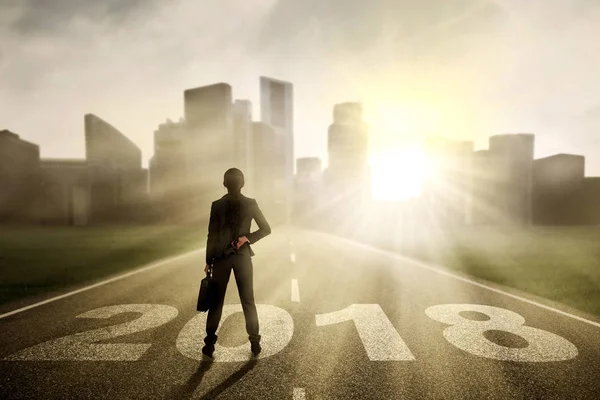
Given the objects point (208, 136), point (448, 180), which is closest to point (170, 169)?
point (208, 136)

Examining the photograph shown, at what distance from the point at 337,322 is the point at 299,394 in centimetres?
260

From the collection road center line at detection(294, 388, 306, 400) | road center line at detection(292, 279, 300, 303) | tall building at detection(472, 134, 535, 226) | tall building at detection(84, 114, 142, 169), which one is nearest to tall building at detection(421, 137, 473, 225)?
tall building at detection(472, 134, 535, 226)

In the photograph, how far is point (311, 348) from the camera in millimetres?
4848

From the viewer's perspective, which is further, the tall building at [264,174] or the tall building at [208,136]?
the tall building at [264,174]

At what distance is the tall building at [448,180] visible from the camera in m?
102

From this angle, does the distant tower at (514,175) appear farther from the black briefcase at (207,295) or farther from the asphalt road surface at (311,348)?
the black briefcase at (207,295)

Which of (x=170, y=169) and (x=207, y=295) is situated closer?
(x=207, y=295)

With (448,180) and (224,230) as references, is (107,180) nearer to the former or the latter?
(448,180)

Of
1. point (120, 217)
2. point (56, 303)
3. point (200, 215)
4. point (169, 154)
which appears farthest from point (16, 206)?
point (56, 303)

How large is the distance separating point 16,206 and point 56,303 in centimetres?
11598

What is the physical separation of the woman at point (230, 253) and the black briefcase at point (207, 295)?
5cm

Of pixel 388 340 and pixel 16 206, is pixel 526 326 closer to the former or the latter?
pixel 388 340

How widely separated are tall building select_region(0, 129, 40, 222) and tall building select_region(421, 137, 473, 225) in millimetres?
108611

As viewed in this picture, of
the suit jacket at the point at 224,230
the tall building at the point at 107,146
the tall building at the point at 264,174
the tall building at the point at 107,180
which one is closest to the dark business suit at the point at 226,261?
the suit jacket at the point at 224,230
